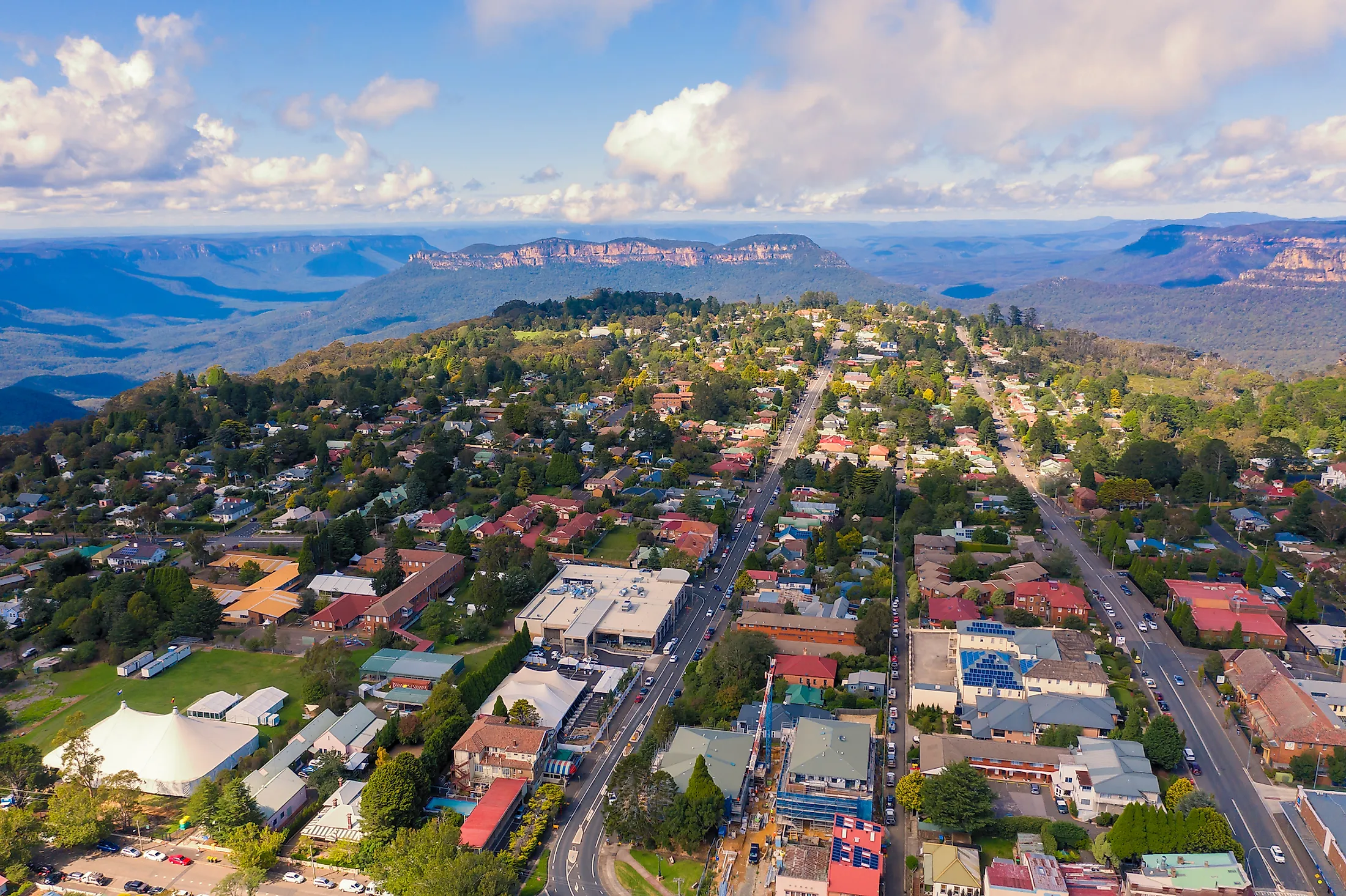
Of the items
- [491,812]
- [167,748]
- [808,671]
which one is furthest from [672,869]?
[167,748]

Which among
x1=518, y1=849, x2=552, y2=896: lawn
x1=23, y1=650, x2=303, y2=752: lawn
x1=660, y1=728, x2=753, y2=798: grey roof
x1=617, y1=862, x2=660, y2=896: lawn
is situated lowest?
x1=23, y1=650, x2=303, y2=752: lawn

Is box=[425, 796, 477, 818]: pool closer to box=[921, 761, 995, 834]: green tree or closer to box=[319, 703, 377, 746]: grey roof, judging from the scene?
box=[319, 703, 377, 746]: grey roof

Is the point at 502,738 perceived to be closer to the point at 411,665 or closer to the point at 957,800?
the point at 411,665

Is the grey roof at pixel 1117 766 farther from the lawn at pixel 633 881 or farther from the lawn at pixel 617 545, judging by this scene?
the lawn at pixel 617 545

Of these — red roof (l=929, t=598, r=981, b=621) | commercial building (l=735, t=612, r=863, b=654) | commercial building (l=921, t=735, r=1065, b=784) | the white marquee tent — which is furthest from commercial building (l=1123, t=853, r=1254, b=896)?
the white marquee tent

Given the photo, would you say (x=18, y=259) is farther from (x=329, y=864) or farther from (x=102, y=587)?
(x=329, y=864)
